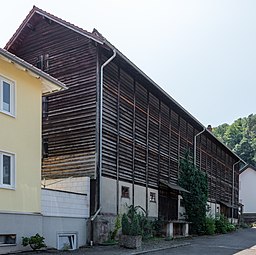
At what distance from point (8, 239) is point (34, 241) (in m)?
0.73

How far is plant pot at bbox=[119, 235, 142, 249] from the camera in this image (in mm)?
15008

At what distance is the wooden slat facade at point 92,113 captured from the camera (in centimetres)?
1744

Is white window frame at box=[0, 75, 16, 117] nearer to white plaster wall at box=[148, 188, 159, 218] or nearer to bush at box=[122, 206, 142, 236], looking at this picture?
bush at box=[122, 206, 142, 236]

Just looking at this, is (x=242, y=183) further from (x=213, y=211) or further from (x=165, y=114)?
(x=165, y=114)

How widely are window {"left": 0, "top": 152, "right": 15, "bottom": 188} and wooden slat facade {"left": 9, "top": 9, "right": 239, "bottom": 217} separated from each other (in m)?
4.90

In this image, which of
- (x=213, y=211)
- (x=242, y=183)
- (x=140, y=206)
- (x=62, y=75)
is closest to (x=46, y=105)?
(x=62, y=75)

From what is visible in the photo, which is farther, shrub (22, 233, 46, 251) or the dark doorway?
the dark doorway

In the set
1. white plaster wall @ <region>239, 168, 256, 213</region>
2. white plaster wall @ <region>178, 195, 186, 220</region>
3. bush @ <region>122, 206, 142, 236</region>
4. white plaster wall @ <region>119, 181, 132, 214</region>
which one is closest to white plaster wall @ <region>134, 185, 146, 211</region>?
white plaster wall @ <region>119, 181, 132, 214</region>

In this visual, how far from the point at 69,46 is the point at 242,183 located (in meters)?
41.5

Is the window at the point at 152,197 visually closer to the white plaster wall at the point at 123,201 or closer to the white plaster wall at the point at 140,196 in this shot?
the white plaster wall at the point at 140,196

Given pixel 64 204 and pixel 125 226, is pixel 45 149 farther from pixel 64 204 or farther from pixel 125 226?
pixel 125 226

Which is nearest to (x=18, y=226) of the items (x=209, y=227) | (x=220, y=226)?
(x=209, y=227)

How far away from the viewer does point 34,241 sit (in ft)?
40.0

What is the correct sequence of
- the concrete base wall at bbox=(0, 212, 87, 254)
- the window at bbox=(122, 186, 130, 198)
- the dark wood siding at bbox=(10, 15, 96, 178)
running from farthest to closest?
the window at bbox=(122, 186, 130, 198)
the dark wood siding at bbox=(10, 15, 96, 178)
the concrete base wall at bbox=(0, 212, 87, 254)
